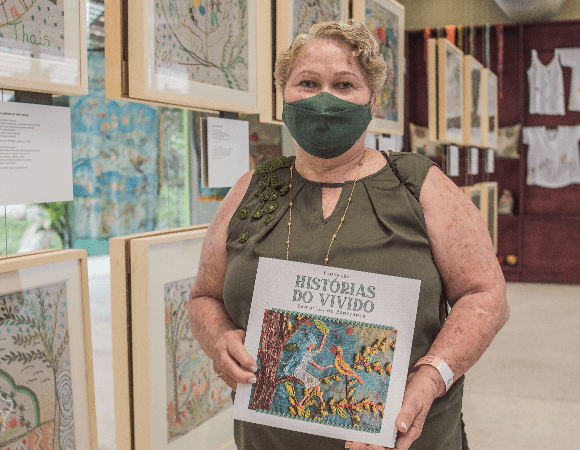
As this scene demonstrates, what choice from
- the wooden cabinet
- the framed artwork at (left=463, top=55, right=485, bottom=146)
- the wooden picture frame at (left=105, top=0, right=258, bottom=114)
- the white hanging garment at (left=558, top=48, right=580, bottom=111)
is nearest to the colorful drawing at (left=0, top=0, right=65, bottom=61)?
the wooden picture frame at (left=105, top=0, right=258, bottom=114)

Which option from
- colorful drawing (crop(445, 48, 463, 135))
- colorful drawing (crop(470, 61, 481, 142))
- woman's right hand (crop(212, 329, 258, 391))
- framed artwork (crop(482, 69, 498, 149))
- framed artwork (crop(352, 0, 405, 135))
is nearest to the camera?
woman's right hand (crop(212, 329, 258, 391))

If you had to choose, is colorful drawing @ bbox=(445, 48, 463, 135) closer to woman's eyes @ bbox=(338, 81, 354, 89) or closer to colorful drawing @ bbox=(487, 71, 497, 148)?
colorful drawing @ bbox=(487, 71, 497, 148)

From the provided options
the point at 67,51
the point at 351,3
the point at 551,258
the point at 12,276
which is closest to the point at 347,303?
the point at 12,276

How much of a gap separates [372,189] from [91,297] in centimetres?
82

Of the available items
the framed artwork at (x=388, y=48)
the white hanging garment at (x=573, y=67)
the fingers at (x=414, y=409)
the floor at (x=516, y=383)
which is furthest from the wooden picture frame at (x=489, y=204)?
the fingers at (x=414, y=409)

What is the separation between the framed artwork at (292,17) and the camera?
2219 millimetres

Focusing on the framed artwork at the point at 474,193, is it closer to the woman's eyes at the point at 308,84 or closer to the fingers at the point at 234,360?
the woman's eyes at the point at 308,84

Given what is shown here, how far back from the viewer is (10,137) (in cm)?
126

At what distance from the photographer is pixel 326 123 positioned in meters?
1.15

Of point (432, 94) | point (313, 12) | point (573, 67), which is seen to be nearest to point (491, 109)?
point (573, 67)

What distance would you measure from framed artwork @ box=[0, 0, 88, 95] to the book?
28.0 inches

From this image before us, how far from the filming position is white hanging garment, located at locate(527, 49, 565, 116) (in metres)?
7.26

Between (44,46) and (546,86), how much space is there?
7252 mm

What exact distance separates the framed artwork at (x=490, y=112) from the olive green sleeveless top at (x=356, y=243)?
5.02m
